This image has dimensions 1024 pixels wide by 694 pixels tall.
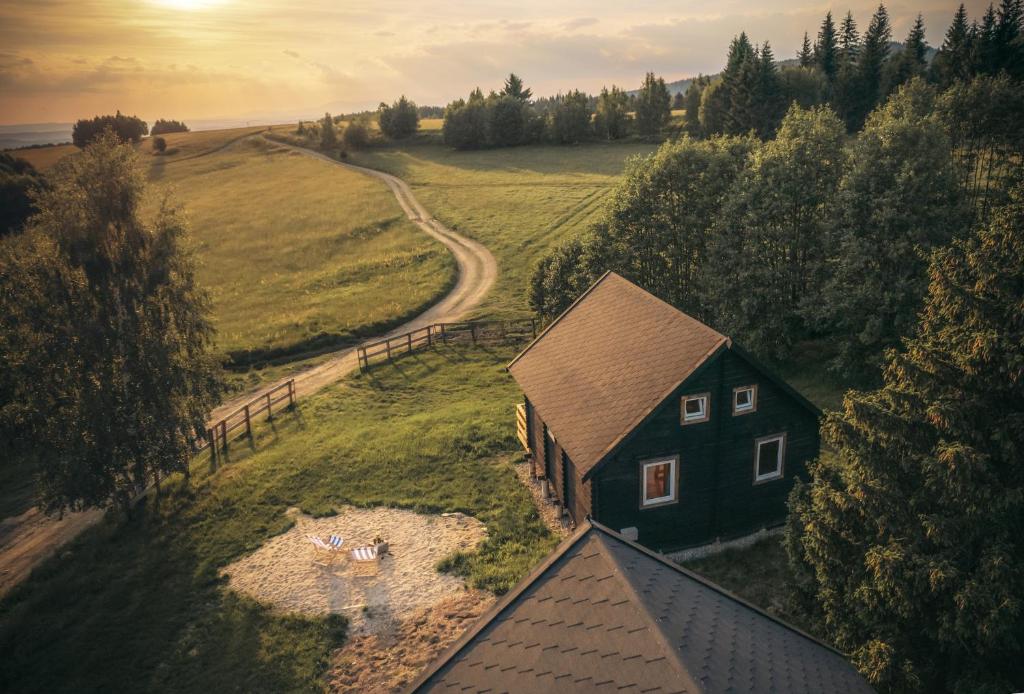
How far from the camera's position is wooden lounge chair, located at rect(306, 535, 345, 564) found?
22.3m

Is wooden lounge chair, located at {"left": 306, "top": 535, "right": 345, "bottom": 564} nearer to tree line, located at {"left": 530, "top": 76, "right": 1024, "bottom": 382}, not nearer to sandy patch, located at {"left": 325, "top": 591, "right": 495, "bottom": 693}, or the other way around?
sandy patch, located at {"left": 325, "top": 591, "right": 495, "bottom": 693}

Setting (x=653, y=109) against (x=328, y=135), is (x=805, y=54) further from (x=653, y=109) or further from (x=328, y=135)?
(x=328, y=135)

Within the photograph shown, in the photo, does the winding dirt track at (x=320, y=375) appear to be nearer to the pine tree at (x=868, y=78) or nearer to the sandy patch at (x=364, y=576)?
the sandy patch at (x=364, y=576)

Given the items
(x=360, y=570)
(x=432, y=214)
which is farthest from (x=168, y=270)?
(x=432, y=214)

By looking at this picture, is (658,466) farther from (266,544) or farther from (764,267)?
(764,267)

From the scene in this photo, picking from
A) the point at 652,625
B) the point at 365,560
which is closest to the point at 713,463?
the point at 365,560

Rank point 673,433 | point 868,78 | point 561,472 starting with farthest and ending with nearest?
point 868,78, point 561,472, point 673,433

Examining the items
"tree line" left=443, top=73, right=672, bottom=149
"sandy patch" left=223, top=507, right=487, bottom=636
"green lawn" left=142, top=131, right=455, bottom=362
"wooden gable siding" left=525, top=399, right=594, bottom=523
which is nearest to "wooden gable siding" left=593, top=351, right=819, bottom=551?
"wooden gable siding" left=525, top=399, right=594, bottom=523

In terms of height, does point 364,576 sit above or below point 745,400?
below

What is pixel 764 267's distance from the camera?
34.7 m

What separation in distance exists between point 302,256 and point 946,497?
213 ft

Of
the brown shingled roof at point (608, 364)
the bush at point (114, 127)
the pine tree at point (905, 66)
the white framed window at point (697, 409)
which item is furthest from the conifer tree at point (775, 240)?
the bush at point (114, 127)

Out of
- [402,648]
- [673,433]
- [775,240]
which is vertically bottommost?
[402,648]

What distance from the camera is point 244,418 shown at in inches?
1363
